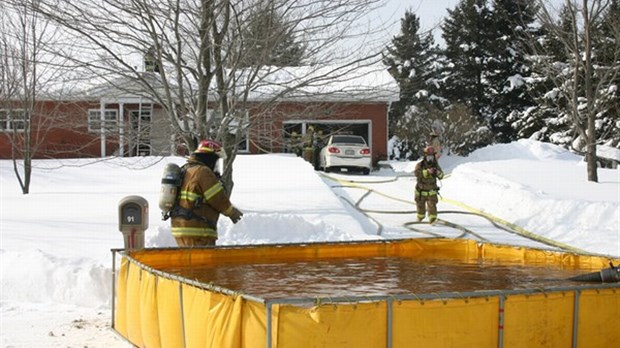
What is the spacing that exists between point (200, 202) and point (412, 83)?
253 inches

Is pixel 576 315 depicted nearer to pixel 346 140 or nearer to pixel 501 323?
pixel 501 323

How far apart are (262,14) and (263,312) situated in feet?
25.7

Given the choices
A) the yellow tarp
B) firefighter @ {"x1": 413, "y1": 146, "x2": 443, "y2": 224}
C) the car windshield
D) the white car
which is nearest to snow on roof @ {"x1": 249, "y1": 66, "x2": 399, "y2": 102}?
firefighter @ {"x1": 413, "y1": 146, "x2": 443, "y2": 224}

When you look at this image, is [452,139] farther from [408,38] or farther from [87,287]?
[87,287]

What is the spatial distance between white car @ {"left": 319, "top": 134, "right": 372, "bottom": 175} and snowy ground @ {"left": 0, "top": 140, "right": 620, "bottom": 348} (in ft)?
4.70

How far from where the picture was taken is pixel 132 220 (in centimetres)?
875

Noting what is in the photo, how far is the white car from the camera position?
2620 cm

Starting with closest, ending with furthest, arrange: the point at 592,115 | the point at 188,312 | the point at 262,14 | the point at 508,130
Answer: the point at 188,312, the point at 262,14, the point at 592,115, the point at 508,130

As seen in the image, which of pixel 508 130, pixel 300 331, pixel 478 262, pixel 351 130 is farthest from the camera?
pixel 508 130

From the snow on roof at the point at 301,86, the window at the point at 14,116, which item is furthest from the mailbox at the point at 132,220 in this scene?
the window at the point at 14,116

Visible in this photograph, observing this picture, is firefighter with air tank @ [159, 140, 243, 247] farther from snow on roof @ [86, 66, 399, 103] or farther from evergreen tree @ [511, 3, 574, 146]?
evergreen tree @ [511, 3, 574, 146]

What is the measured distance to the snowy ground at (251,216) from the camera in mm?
9039

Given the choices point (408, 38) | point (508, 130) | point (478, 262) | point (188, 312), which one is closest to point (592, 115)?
point (408, 38)

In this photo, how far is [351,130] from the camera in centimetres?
3384
